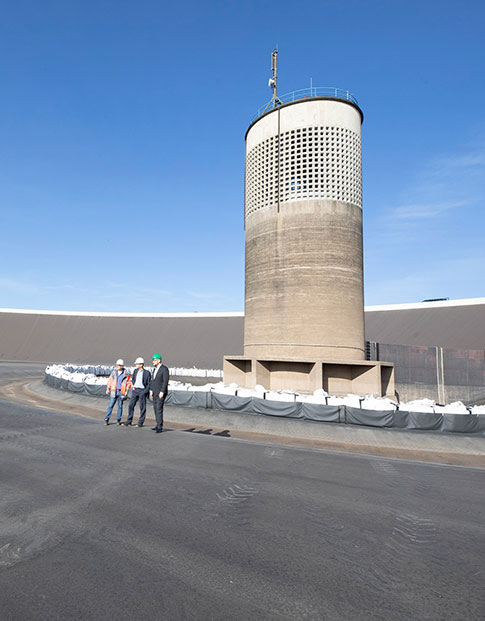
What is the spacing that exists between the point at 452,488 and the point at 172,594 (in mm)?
6234

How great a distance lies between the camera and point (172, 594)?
3.66m

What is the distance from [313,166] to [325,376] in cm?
1190

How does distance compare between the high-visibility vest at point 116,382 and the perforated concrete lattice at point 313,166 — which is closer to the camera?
the high-visibility vest at point 116,382

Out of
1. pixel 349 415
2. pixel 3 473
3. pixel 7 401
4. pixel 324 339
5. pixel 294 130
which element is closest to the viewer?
A: pixel 3 473

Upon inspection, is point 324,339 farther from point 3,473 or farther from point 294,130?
point 3,473

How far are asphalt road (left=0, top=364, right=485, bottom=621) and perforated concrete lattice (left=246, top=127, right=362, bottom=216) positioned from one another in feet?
55.0

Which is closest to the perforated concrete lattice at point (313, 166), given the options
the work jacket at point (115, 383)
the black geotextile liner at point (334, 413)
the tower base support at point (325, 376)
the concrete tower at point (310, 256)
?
the concrete tower at point (310, 256)

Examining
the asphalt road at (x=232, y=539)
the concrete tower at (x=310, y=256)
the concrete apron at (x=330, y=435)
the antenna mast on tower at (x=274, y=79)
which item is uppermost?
the antenna mast on tower at (x=274, y=79)

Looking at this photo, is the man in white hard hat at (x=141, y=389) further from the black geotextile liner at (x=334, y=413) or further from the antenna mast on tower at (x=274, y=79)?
the antenna mast on tower at (x=274, y=79)

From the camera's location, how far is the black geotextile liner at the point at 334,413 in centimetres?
1322

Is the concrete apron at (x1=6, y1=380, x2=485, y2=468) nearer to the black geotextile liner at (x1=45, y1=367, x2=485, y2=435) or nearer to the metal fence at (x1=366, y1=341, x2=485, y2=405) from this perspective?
the black geotextile liner at (x1=45, y1=367, x2=485, y2=435)

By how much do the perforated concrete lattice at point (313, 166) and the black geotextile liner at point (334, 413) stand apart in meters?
12.5

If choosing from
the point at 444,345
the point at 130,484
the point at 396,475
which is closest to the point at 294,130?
the point at 396,475

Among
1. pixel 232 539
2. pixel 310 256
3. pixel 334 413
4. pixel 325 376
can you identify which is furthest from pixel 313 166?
pixel 232 539
